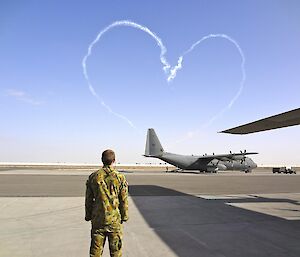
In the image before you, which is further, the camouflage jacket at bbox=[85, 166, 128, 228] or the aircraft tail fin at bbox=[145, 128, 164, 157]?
the aircraft tail fin at bbox=[145, 128, 164, 157]

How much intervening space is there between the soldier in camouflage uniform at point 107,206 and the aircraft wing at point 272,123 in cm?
627

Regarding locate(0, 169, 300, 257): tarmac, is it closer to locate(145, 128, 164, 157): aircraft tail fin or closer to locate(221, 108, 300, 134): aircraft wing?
locate(221, 108, 300, 134): aircraft wing

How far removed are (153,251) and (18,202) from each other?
9.12 m

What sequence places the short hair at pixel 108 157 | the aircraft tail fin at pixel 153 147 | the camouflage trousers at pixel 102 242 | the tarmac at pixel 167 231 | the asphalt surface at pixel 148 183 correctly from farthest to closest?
the aircraft tail fin at pixel 153 147 < the asphalt surface at pixel 148 183 < the tarmac at pixel 167 231 < the short hair at pixel 108 157 < the camouflage trousers at pixel 102 242

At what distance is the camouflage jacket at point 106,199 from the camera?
3.81 metres

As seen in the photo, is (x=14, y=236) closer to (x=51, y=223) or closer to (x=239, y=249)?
(x=51, y=223)

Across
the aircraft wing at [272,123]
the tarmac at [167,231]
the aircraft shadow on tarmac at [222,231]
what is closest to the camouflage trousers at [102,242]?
the tarmac at [167,231]

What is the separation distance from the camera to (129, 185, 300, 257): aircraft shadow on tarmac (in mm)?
5840

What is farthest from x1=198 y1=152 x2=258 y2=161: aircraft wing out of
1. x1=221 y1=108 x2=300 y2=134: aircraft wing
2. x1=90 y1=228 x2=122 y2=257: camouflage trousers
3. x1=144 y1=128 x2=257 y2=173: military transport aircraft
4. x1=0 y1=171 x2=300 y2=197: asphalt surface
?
x1=90 y1=228 x2=122 y2=257: camouflage trousers

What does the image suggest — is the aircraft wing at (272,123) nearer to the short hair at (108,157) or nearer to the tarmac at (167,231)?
the tarmac at (167,231)

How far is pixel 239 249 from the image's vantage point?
19.4ft

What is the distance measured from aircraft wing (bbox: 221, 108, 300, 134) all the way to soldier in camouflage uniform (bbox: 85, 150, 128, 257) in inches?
247

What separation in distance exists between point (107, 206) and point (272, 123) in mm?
8382

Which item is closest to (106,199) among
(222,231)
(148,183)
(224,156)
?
(222,231)
